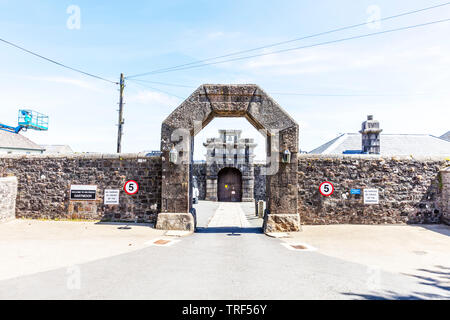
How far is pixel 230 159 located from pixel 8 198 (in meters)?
14.9

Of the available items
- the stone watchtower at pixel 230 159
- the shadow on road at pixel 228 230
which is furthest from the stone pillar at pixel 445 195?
the stone watchtower at pixel 230 159

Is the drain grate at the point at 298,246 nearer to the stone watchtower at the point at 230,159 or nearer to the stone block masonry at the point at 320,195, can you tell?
the stone block masonry at the point at 320,195

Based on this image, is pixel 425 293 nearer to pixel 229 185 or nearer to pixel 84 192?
pixel 84 192

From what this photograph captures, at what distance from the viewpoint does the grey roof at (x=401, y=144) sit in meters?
22.7

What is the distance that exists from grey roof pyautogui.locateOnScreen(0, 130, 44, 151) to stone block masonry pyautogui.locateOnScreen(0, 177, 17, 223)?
24.2 m

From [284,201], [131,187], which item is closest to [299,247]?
[284,201]

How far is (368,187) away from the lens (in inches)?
361

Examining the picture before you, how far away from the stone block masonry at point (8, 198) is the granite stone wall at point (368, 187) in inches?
405

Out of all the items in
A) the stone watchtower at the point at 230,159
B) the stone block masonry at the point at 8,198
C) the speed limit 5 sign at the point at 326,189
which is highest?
the stone watchtower at the point at 230,159

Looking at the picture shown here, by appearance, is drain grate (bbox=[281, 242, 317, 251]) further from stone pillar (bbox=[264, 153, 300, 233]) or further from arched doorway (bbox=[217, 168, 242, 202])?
arched doorway (bbox=[217, 168, 242, 202])

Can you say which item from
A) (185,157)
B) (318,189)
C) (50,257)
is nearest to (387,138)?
(318,189)

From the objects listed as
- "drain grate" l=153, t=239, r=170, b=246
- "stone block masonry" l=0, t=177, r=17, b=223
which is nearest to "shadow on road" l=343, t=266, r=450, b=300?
"drain grate" l=153, t=239, r=170, b=246
